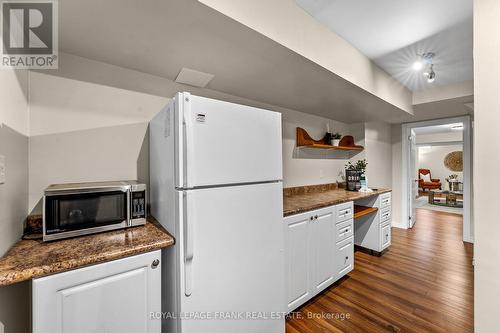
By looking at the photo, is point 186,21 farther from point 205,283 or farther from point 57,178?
point 205,283

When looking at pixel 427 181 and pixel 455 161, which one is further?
pixel 427 181

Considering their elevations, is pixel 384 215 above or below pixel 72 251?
below

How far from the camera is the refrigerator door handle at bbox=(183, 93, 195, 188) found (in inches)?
43.6

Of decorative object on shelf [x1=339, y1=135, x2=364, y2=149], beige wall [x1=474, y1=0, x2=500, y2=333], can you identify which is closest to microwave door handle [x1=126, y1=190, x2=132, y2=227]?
beige wall [x1=474, y1=0, x2=500, y2=333]

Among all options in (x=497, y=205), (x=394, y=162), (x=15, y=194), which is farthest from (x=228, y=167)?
(x=394, y=162)

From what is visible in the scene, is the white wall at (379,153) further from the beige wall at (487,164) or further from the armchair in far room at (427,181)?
the armchair in far room at (427,181)

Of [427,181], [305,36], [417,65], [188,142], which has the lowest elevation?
[427,181]

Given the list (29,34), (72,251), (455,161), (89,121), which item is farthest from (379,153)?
(455,161)

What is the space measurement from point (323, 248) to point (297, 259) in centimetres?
40

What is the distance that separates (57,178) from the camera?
142 centimetres

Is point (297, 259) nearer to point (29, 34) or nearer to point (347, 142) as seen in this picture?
point (29, 34)

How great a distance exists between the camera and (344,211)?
2387 millimetres

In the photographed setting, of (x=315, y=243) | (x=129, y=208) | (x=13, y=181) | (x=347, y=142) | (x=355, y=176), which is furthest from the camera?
(x=347, y=142)

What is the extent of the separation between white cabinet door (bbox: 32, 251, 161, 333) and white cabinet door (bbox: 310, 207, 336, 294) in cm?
140
